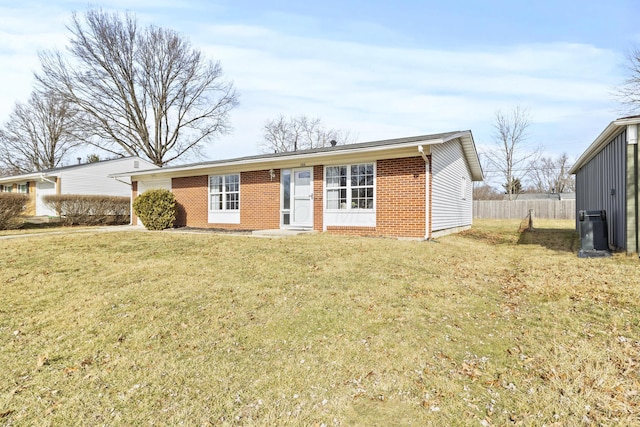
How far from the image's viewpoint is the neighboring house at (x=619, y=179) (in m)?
6.87

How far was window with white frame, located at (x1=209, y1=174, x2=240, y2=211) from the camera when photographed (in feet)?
43.2

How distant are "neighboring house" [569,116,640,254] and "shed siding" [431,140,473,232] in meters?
3.86

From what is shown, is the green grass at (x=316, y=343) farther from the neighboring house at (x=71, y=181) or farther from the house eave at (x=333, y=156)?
the neighboring house at (x=71, y=181)

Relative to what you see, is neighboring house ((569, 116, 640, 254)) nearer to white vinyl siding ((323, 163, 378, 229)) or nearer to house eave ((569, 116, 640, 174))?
house eave ((569, 116, 640, 174))

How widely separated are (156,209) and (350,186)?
7.95 metres

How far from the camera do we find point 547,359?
2.91 meters

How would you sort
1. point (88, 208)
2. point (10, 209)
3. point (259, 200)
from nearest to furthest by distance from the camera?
1. point (259, 200)
2. point (10, 209)
3. point (88, 208)

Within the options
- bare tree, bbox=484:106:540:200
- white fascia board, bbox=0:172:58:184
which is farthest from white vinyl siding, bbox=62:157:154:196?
bare tree, bbox=484:106:540:200

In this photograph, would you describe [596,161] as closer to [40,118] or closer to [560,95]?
[560,95]

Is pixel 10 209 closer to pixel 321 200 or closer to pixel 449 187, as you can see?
pixel 321 200

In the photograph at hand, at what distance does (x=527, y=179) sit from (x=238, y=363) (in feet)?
149

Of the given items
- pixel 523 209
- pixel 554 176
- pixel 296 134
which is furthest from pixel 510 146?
pixel 296 134

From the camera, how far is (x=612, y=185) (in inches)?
327

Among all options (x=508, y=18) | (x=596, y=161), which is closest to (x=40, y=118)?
(x=508, y=18)
